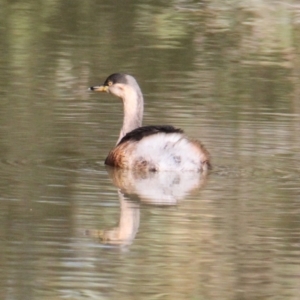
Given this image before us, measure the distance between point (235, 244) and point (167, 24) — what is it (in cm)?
1386

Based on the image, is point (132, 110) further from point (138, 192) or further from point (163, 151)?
point (138, 192)

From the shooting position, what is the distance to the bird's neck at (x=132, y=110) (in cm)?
1122

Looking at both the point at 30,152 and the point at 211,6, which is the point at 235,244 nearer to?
the point at 30,152

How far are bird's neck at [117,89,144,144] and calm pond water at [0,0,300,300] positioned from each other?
286mm

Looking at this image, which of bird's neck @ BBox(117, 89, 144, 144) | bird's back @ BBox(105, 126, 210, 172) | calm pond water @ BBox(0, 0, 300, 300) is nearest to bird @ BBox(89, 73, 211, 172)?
bird's back @ BBox(105, 126, 210, 172)

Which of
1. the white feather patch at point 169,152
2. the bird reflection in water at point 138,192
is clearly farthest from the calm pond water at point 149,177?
the white feather patch at point 169,152

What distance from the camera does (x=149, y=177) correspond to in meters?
9.88

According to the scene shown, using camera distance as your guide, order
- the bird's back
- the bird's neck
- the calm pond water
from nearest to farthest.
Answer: the calm pond water
the bird's back
the bird's neck

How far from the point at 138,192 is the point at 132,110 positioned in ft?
6.85

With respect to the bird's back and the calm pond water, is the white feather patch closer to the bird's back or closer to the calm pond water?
the bird's back

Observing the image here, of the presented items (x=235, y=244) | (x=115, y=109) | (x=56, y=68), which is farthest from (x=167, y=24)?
(x=235, y=244)

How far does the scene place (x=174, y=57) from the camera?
56.6ft

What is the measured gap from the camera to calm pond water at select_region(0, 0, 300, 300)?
277 inches

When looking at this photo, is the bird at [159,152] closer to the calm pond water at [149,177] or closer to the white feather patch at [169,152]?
the white feather patch at [169,152]
